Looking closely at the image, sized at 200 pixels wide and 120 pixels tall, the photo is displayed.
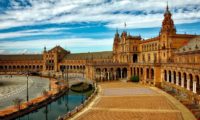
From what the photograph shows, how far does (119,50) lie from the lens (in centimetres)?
11038

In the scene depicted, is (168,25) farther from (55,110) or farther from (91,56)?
(91,56)

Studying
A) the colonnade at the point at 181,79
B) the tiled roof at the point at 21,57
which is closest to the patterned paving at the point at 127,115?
the colonnade at the point at 181,79

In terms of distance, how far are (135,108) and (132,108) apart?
52 centimetres

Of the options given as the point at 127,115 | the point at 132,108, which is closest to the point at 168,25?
the point at 132,108

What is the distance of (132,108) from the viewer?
44125 millimetres

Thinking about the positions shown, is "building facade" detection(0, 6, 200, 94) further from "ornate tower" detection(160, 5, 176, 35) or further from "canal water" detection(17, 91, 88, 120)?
"canal water" detection(17, 91, 88, 120)

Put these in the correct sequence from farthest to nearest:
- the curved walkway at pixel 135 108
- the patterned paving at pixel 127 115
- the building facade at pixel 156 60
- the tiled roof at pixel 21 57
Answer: the tiled roof at pixel 21 57, the building facade at pixel 156 60, the curved walkway at pixel 135 108, the patterned paving at pixel 127 115

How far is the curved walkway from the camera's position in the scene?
37.9 meters

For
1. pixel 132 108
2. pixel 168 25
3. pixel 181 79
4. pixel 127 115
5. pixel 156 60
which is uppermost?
pixel 168 25

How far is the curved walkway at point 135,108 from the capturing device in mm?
37938

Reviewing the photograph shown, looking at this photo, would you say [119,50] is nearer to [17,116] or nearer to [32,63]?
[17,116]

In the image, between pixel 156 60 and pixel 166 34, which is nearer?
pixel 166 34

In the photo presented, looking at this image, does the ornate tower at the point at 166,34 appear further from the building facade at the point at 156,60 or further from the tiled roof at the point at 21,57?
the tiled roof at the point at 21,57

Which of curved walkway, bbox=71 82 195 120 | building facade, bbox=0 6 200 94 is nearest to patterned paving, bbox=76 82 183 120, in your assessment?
curved walkway, bbox=71 82 195 120
